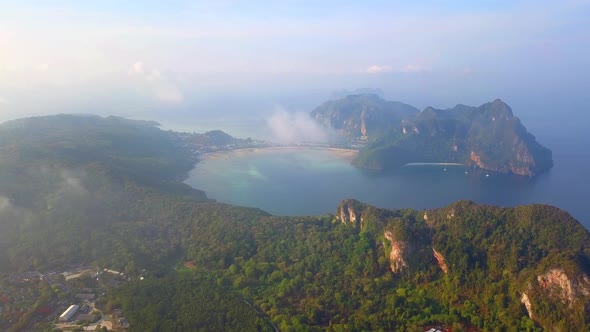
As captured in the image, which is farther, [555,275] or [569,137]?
[569,137]

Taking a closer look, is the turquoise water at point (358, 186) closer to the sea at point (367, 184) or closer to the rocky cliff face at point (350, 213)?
the sea at point (367, 184)

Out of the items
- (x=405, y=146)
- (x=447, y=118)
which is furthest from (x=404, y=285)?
(x=447, y=118)

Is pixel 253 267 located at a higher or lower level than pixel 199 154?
lower

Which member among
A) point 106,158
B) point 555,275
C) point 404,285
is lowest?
point 404,285

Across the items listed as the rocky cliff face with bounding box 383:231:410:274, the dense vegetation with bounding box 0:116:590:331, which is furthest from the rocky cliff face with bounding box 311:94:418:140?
the rocky cliff face with bounding box 383:231:410:274

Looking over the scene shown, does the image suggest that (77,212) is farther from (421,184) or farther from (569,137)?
(569,137)

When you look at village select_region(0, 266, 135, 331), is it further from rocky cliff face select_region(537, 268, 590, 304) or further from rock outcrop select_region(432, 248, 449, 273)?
rocky cliff face select_region(537, 268, 590, 304)
